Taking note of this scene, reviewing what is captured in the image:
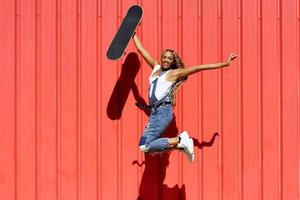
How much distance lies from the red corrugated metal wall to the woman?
1.10ft

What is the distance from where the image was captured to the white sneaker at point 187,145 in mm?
4602

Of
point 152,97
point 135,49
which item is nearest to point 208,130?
point 152,97

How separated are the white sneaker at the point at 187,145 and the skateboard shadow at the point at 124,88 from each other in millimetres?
595

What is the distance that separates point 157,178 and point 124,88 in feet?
2.87

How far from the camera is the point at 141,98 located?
5.03 m
